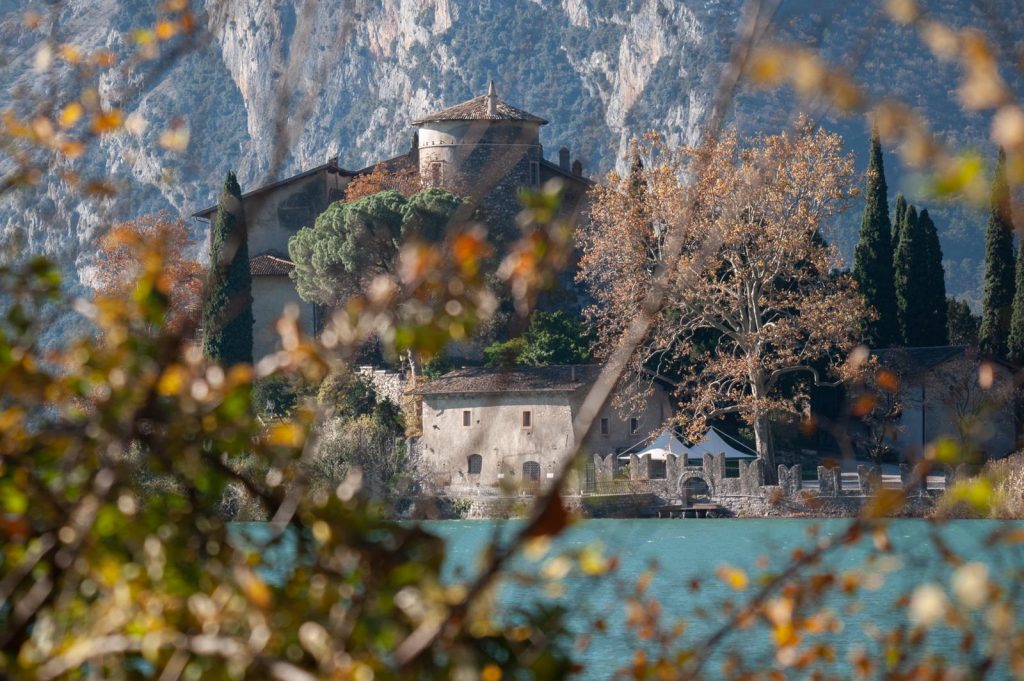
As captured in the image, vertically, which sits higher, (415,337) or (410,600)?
(415,337)

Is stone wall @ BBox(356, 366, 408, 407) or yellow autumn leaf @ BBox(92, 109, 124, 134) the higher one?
stone wall @ BBox(356, 366, 408, 407)

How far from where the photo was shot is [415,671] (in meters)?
3.22

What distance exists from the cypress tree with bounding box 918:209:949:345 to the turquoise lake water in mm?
8559

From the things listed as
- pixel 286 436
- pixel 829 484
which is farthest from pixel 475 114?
pixel 286 436

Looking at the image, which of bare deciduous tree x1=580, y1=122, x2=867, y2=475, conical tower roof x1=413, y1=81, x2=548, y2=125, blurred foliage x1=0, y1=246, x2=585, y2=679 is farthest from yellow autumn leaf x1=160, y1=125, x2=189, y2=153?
conical tower roof x1=413, y1=81, x2=548, y2=125

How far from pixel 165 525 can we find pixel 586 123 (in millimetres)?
1283

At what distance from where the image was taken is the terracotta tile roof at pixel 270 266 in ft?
140

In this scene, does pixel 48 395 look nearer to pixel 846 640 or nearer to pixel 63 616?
pixel 63 616

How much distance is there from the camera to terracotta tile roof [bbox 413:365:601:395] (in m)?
34.8

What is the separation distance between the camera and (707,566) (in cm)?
2247

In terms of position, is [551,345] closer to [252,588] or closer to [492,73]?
[252,588]

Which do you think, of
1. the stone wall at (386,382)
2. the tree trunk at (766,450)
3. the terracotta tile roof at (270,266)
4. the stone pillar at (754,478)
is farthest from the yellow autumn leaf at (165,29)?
the terracotta tile roof at (270,266)

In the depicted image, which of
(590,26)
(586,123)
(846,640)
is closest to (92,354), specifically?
(586,123)

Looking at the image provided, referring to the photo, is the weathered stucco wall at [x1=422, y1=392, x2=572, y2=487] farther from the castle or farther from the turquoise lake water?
the castle
